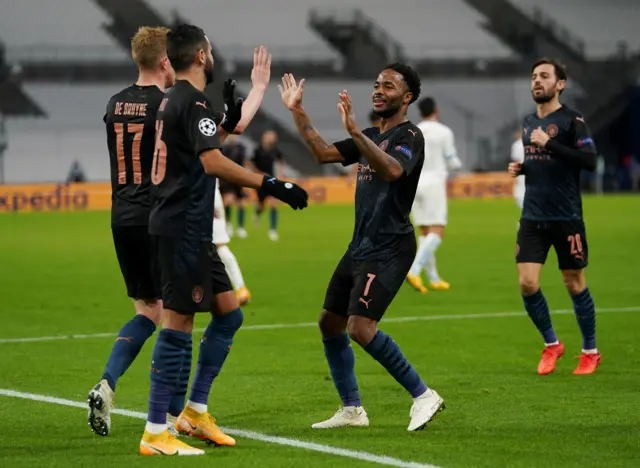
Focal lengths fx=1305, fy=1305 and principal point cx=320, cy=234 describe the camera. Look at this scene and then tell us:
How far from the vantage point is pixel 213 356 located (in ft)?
25.1

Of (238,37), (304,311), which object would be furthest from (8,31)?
(304,311)

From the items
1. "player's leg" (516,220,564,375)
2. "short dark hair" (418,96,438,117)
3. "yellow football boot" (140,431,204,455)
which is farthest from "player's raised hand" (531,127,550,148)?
"short dark hair" (418,96,438,117)

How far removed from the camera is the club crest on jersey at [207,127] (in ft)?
22.7

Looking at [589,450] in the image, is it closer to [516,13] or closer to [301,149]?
[301,149]

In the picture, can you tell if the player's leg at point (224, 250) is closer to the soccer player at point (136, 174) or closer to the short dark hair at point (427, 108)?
the short dark hair at point (427, 108)

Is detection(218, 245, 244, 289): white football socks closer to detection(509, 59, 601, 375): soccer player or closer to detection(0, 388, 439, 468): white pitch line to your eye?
detection(509, 59, 601, 375): soccer player

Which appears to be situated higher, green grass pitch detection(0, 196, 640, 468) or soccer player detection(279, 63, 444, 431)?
soccer player detection(279, 63, 444, 431)

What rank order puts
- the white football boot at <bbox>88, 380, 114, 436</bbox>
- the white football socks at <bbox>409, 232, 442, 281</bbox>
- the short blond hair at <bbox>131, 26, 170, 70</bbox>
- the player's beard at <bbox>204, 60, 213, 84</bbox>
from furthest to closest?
1. the white football socks at <bbox>409, 232, 442, 281</bbox>
2. the short blond hair at <bbox>131, 26, 170, 70</bbox>
3. the white football boot at <bbox>88, 380, 114, 436</bbox>
4. the player's beard at <bbox>204, 60, 213, 84</bbox>

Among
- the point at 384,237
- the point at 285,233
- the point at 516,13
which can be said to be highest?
the point at 516,13

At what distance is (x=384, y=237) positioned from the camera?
26.1 feet

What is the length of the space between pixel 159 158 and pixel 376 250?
1.55 meters

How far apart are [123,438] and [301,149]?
40256 millimetres

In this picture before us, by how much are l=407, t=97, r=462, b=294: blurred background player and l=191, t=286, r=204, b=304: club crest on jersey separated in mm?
9995

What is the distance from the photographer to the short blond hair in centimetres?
789
